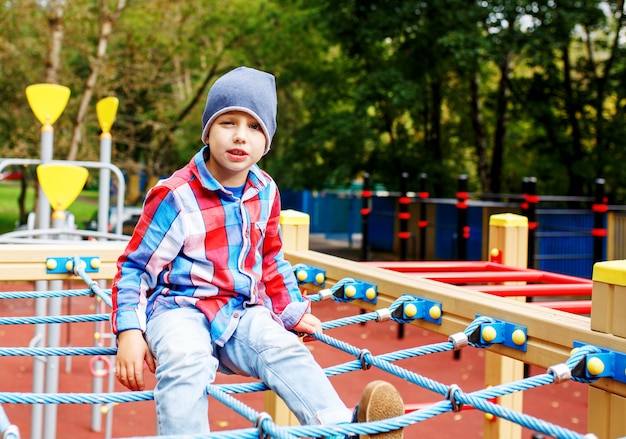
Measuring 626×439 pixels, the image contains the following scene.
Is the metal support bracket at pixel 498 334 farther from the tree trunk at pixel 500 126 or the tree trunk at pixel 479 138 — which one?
the tree trunk at pixel 479 138

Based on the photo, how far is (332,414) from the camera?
1.47m

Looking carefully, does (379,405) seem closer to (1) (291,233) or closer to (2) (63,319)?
(2) (63,319)

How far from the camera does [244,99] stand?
166cm

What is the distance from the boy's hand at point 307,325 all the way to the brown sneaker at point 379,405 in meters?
0.53

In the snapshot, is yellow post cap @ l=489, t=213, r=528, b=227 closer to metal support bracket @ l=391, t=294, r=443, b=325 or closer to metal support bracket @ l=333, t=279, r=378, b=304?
metal support bracket @ l=333, t=279, r=378, b=304

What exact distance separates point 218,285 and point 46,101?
316 centimetres

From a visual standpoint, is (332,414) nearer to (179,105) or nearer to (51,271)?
(51,271)

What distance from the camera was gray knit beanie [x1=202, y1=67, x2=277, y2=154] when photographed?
166 centimetres

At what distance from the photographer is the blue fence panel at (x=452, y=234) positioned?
11219mm

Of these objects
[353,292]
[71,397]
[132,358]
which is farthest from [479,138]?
[71,397]

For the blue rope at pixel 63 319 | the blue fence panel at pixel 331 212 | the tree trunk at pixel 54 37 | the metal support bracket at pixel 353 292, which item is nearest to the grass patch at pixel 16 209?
the blue fence panel at pixel 331 212

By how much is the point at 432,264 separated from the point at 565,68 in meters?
10.1

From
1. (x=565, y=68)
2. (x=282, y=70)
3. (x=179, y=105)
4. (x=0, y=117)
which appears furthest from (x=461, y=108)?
(x=0, y=117)

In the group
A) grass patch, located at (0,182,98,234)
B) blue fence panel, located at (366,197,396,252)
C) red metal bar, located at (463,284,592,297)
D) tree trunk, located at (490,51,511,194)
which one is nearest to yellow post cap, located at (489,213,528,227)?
red metal bar, located at (463,284,592,297)
